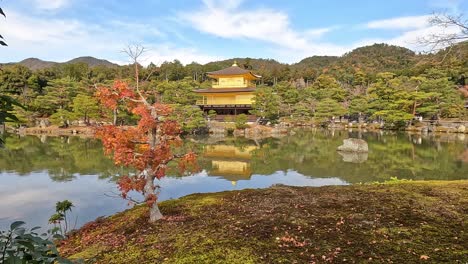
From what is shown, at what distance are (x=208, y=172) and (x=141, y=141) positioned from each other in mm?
6780

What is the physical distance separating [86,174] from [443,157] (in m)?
14.3

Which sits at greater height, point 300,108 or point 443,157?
point 300,108

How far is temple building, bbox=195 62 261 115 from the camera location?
32.4 metres

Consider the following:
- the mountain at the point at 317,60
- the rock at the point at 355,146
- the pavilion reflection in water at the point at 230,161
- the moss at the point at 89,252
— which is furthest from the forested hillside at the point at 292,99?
the mountain at the point at 317,60

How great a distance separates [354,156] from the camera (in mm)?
14625

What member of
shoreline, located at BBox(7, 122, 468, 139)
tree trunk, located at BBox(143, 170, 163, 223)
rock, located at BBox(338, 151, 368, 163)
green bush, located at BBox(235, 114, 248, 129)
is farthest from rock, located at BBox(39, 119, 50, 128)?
tree trunk, located at BBox(143, 170, 163, 223)

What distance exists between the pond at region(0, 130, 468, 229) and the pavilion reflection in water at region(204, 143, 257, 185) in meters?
0.03

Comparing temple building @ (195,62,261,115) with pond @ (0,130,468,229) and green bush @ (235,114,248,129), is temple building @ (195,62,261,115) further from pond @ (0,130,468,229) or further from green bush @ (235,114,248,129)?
pond @ (0,130,468,229)

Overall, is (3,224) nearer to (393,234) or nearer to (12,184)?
(12,184)

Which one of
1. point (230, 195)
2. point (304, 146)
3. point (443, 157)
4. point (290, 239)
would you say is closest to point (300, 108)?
point (304, 146)

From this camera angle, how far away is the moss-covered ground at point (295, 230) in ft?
10.9

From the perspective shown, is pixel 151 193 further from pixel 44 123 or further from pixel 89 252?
pixel 44 123

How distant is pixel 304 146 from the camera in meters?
18.5

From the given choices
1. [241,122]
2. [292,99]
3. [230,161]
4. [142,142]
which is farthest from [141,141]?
[292,99]
